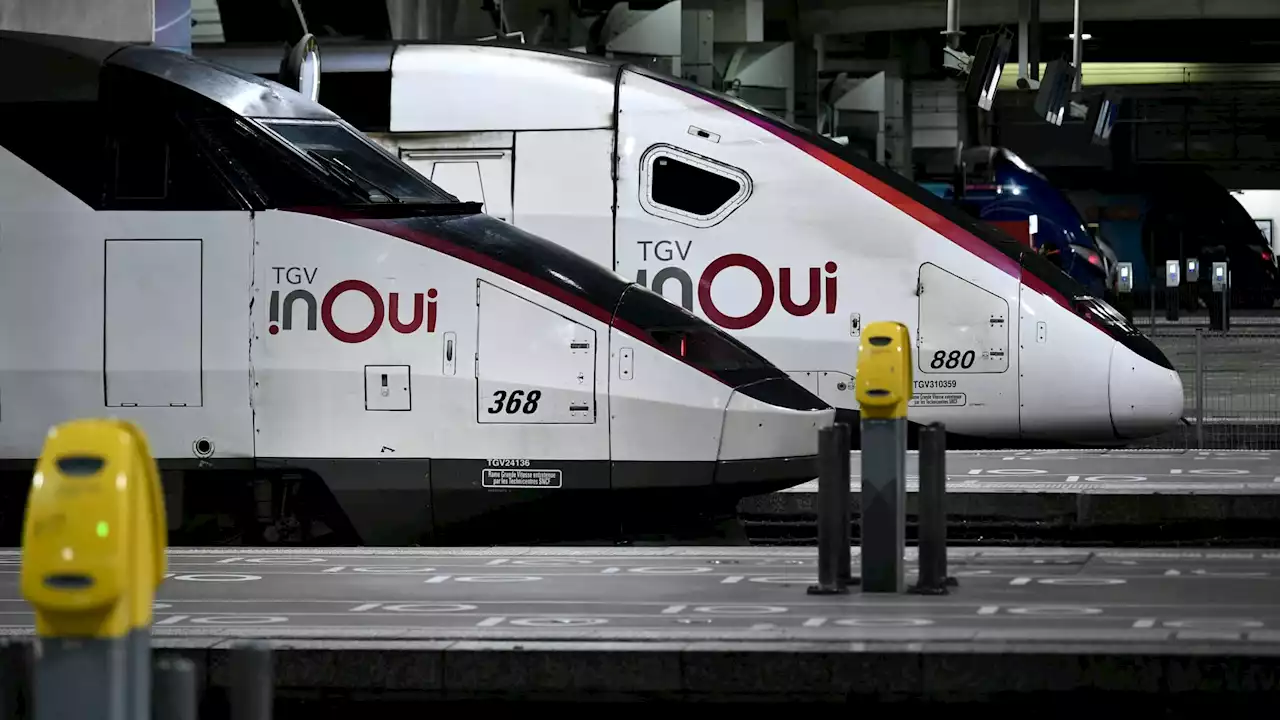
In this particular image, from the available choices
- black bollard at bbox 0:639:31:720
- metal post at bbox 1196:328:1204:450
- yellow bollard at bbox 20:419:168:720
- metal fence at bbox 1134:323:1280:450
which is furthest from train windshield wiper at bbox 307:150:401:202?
metal post at bbox 1196:328:1204:450

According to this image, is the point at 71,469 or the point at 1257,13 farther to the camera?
the point at 1257,13

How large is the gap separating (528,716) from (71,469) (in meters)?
3.34

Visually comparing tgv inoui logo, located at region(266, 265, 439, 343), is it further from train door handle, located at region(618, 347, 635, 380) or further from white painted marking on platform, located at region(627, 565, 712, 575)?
white painted marking on platform, located at region(627, 565, 712, 575)

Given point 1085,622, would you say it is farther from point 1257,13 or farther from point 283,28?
point 1257,13

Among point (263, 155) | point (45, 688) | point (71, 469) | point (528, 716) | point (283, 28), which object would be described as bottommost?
point (528, 716)

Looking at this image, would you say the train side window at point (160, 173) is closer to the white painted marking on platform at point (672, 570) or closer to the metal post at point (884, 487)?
the white painted marking on platform at point (672, 570)

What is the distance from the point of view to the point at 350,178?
959 cm

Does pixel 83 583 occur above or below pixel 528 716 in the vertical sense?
above

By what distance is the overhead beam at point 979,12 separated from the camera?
3122 centimetres

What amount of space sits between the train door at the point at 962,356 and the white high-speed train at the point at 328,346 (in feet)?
9.88

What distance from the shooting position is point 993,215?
3428 cm

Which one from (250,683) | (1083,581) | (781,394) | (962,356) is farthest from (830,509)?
(962,356)

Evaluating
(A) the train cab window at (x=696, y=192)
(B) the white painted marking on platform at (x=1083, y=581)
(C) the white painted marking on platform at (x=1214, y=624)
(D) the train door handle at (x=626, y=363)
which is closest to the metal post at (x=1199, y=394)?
(A) the train cab window at (x=696, y=192)

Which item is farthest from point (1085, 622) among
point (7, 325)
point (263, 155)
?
point (7, 325)
